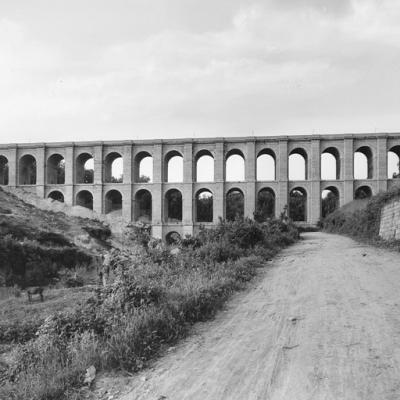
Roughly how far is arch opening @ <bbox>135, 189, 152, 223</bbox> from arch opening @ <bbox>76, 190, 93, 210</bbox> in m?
5.83

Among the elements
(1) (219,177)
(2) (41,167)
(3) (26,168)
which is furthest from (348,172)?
(3) (26,168)

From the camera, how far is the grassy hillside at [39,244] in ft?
31.4

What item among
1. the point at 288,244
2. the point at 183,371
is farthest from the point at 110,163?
the point at 183,371

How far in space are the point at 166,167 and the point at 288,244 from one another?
2562 cm

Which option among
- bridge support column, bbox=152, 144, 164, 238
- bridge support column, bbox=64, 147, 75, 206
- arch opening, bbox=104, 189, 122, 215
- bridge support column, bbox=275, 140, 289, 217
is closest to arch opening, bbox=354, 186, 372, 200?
bridge support column, bbox=275, 140, 289, 217

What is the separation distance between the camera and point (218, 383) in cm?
288

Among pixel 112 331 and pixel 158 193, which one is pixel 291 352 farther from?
pixel 158 193

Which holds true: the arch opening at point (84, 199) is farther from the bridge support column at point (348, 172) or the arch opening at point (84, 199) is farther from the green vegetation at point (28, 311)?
the green vegetation at point (28, 311)

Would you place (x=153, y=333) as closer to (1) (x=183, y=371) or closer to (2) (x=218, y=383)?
(1) (x=183, y=371)

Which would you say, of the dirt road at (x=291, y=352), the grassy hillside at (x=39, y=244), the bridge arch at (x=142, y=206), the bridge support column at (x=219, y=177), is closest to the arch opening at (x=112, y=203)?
the bridge arch at (x=142, y=206)

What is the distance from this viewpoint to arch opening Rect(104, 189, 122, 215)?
1563 inches

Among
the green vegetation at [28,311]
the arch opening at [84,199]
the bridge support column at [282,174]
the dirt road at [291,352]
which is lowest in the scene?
the green vegetation at [28,311]

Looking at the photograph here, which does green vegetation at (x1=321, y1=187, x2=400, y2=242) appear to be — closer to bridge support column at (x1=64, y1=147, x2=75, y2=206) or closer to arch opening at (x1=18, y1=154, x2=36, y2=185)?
bridge support column at (x1=64, y1=147, x2=75, y2=206)

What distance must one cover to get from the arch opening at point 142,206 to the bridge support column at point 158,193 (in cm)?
117
